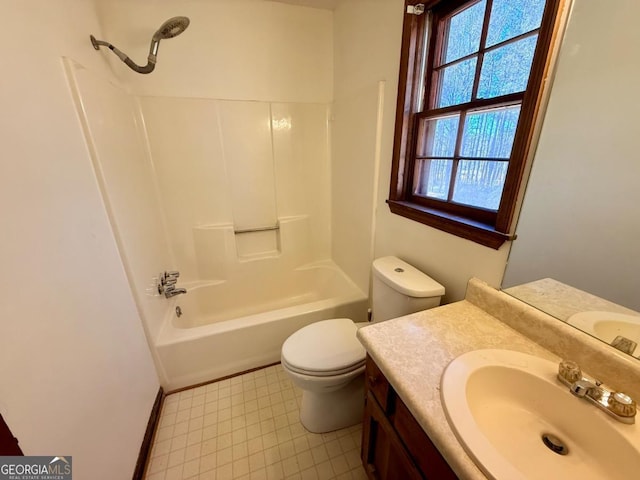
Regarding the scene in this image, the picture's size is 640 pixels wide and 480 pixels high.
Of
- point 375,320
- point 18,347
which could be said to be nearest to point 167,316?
point 18,347

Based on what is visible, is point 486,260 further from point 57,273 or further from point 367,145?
point 57,273

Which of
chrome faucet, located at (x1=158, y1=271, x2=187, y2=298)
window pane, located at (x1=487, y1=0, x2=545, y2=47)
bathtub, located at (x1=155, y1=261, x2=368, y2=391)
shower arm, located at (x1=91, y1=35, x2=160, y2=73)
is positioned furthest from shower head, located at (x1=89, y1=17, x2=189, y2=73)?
bathtub, located at (x1=155, y1=261, x2=368, y2=391)

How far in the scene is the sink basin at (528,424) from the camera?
50cm

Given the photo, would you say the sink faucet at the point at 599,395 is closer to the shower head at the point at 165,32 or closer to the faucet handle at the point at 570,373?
the faucet handle at the point at 570,373

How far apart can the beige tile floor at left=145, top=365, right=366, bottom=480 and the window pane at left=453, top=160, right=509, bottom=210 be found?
50.3 inches

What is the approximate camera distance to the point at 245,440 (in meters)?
1.29

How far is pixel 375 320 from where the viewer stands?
1.36m

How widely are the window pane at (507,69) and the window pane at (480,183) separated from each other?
0.25 m

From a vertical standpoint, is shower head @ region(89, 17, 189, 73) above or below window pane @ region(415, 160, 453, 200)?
above

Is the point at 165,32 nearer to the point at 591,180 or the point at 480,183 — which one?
the point at 480,183

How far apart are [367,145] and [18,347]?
1.68m

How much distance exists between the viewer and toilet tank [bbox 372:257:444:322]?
1.09 meters

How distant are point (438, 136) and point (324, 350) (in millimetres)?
1171

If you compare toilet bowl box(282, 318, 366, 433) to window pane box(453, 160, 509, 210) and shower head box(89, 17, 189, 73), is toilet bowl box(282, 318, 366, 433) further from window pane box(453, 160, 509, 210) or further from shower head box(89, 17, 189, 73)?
shower head box(89, 17, 189, 73)
